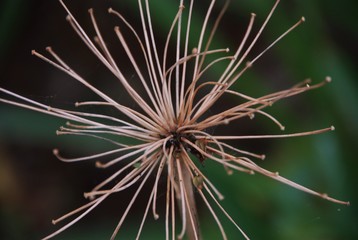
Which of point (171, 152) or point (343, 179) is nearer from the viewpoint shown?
point (171, 152)

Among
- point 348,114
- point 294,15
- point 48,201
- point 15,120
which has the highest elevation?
point 15,120

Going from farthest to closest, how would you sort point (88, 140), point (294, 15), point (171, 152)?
point (88, 140) → point (294, 15) → point (171, 152)

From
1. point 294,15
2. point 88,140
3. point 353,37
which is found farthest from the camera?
point 353,37

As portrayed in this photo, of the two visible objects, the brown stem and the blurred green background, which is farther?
the blurred green background

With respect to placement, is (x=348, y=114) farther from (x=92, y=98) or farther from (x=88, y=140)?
(x=92, y=98)

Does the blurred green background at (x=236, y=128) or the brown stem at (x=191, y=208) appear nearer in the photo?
the brown stem at (x=191, y=208)

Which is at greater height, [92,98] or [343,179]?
[92,98]

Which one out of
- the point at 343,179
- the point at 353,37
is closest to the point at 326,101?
the point at 343,179

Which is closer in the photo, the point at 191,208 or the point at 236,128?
the point at 191,208
